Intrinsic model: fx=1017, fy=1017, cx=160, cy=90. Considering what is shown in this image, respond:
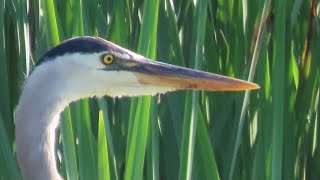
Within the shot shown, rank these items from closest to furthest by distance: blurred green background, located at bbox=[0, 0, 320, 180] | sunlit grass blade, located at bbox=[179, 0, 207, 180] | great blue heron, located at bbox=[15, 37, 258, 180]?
great blue heron, located at bbox=[15, 37, 258, 180]
sunlit grass blade, located at bbox=[179, 0, 207, 180]
blurred green background, located at bbox=[0, 0, 320, 180]

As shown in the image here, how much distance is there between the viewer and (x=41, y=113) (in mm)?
2199

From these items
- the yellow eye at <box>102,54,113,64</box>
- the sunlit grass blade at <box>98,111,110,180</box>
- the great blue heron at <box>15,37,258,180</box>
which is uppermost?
the yellow eye at <box>102,54,113,64</box>

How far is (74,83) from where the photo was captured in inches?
88.7

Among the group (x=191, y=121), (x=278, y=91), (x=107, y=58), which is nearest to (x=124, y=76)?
(x=107, y=58)

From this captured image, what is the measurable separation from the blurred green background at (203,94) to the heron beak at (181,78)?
1.7 inches

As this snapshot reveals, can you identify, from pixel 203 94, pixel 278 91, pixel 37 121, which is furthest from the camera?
pixel 203 94

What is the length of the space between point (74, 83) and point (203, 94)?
2.03ft

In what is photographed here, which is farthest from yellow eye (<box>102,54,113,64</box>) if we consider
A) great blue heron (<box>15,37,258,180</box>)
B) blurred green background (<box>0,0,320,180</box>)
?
blurred green background (<box>0,0,320,180</box>)

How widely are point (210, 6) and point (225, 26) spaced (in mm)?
81

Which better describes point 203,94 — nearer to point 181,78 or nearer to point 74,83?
point 181,78

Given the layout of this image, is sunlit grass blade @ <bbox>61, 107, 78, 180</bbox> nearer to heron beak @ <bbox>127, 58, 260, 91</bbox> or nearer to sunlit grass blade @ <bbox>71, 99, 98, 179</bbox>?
sunlit grass blade @ <bbox>71, 99, 98, 179</bbox>

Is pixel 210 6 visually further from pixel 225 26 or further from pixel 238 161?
pixel 238 161

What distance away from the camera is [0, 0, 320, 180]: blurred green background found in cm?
242

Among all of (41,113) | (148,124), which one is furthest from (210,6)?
(41,113)
